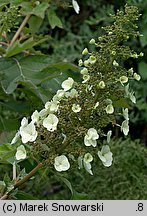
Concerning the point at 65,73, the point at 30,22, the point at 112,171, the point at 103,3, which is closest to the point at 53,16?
the point at 30,22

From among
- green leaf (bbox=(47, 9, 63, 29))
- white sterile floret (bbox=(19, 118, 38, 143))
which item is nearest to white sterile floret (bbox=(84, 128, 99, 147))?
white sterile floret (bbox=(19, 118, 38, 143))

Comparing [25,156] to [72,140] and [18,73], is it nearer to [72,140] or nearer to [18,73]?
[72,140]

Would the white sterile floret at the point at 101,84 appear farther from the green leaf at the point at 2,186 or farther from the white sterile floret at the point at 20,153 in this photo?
the green leaf at the point at 2,186

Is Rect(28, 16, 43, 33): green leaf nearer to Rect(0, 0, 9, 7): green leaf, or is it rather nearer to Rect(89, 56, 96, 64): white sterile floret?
Rect(0, 0, 9, 7): green leaf

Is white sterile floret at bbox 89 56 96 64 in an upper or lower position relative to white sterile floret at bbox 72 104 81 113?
upper

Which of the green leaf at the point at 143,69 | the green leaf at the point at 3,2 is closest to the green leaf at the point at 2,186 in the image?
the green leaf at the point at 3,2

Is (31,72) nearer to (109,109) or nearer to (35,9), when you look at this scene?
(35,9)
